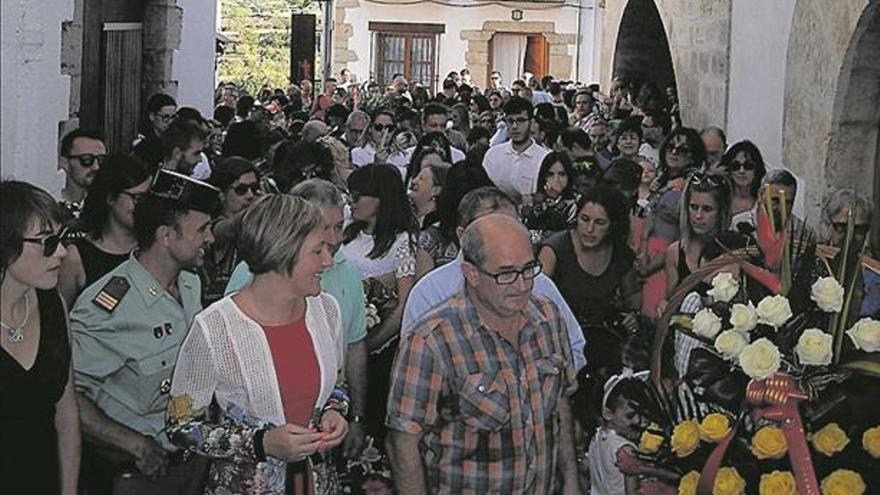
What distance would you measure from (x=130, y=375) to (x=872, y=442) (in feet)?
8.06

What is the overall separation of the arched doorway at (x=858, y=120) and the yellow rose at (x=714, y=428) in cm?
541

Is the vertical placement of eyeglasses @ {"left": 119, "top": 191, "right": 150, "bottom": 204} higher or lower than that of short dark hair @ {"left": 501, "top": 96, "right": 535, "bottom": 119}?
lower

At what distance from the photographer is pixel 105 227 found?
572 centimetres

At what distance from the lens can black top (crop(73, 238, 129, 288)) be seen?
217 inches

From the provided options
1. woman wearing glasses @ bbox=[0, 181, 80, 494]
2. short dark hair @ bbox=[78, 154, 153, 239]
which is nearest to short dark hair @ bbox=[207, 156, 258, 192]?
short dark hair @ bbox=[78, 154, 153, 239]

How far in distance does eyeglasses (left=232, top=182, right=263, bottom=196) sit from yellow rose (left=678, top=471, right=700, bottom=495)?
369 cm

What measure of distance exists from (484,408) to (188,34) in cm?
1047

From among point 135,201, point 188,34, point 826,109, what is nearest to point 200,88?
point 188,34

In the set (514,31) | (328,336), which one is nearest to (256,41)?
(514,31)

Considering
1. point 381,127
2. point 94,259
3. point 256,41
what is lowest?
point 94,259

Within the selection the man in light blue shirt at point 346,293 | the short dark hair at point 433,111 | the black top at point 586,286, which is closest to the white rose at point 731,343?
the man in light blue shirt at point 346,293

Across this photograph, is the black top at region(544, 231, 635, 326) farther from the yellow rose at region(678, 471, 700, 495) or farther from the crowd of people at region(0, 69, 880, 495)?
the yellow rose at region(678, 471, 700, 495)

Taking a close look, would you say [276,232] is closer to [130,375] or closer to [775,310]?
[130,375]

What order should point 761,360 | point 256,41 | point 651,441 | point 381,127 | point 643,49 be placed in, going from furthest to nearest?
point 256,41 < point 643,49 < point 381,127 < point 651,441 < point 761,360
